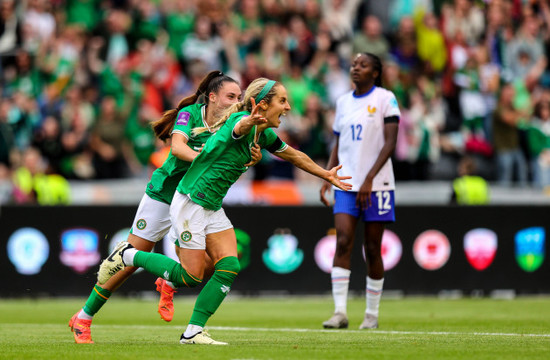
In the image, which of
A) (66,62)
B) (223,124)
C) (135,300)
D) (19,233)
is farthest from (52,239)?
(223,124)

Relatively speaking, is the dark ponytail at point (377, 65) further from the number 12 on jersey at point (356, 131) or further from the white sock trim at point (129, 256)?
the white sock trim at point (129, 256)

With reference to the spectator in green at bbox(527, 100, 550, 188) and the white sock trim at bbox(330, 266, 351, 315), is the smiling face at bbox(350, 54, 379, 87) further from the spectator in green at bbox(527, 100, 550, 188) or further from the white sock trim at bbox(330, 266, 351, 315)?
the spectator in green at bbox(527, 100, 550, 188)

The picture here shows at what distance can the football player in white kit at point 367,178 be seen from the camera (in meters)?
9.91

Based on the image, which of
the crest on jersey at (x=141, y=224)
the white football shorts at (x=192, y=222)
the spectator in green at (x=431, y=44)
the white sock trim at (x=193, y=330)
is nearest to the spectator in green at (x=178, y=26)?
the spectator in green at (x=431, y=44)

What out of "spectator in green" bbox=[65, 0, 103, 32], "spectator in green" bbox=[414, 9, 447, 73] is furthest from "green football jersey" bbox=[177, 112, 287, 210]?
"spectator in green" bbox=[414, 9, 447, 73]

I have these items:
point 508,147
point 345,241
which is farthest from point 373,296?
point 508,147

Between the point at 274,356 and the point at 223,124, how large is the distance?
1.90 metres

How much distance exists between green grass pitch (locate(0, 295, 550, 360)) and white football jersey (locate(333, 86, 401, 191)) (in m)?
1.44

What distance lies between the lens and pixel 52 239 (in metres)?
14.4

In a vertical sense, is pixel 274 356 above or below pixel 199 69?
below

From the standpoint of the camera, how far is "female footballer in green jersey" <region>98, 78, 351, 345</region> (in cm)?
743

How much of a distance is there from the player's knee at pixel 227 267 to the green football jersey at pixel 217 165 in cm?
39

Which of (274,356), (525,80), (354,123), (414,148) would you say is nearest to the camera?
(274,356)

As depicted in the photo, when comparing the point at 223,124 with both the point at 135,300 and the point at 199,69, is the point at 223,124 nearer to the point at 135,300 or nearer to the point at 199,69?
the point at 135,300
